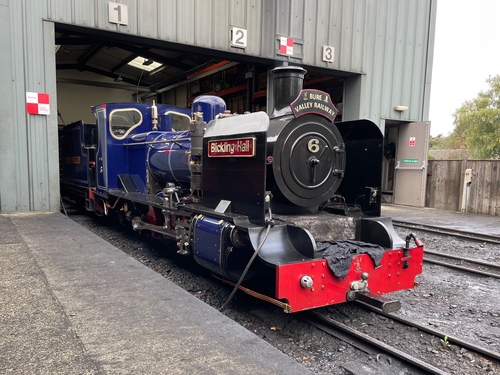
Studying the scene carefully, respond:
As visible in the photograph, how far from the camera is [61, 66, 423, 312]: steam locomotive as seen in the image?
3.37 m

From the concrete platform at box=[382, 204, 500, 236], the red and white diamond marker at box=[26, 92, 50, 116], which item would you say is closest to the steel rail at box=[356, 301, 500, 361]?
the concrete platform at box=[382, 204, 500, 236]

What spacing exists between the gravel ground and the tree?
2678 cm

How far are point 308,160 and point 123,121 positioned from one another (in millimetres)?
4303

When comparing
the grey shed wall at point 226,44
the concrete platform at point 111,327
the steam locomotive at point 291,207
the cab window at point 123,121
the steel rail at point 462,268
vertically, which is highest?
the grey shed wall at point 226,44

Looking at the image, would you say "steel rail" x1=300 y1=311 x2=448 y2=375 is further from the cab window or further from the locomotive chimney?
the cab window

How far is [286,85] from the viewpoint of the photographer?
3.95 meters

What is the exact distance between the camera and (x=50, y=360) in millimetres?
1965

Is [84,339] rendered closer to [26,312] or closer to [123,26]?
[26,312]

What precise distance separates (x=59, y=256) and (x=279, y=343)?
237 centimetres

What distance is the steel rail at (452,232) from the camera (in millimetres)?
7535

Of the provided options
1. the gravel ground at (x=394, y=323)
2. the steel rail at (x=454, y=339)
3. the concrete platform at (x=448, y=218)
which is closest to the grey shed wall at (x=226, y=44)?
the concrete platform at (x=448, y=218)

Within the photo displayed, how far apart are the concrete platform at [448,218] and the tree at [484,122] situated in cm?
1974

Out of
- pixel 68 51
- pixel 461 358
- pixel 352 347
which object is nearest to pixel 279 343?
pixel 352 347

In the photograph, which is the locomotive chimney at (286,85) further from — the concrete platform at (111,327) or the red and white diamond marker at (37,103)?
the red and white diamond marker at (37,103)
